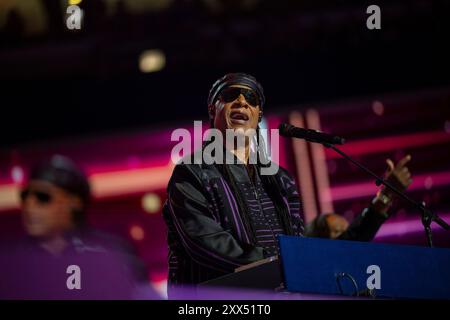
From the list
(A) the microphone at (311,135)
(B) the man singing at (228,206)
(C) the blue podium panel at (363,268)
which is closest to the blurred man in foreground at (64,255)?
(C) the blue podium panel at (363,268)

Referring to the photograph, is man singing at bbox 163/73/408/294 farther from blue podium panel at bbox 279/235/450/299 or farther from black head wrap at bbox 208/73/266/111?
blue podium panel at bbox 279/235/450/299

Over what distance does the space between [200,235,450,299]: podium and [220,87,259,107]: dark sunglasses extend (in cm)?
144

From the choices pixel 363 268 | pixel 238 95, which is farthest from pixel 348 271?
pixel 238 95

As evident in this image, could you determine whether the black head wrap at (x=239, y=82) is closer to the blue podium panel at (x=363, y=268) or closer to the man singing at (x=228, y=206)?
the man singing at (x=228, y=206)

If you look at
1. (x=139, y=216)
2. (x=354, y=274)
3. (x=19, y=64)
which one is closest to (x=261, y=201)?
(x=354, y=274)

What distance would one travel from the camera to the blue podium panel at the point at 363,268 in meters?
3.03

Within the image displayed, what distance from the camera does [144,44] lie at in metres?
7.96

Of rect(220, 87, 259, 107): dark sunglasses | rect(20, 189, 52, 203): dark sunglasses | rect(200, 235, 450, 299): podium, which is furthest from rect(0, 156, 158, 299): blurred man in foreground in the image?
rect(220, 87, 259, 107): dark sunglasses

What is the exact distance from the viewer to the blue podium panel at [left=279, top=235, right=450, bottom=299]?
3.03m

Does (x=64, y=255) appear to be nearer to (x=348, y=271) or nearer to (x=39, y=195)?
(x=39, y=195)

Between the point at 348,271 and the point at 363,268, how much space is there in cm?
8

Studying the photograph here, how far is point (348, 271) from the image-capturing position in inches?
123
